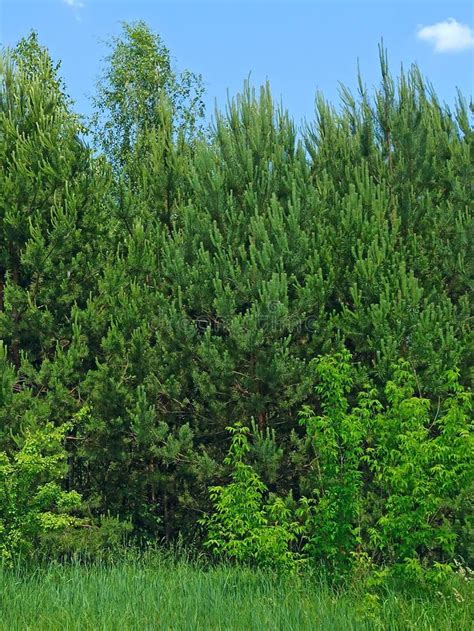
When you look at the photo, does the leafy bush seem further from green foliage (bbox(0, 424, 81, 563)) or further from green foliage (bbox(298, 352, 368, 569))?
green foliage (bbox(0, 424, 81, 563))

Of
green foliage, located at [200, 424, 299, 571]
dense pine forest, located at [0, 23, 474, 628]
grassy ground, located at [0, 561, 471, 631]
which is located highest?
dense pine forest, located at [0, 23, 474, 628]

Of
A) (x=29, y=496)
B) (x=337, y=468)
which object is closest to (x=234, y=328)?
(x=337, y=468)

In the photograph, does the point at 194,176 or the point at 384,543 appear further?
the point at 194,176

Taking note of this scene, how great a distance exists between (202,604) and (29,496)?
329 cm

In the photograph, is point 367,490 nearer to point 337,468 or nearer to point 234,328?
point 337,468

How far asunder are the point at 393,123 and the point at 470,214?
1840 mm

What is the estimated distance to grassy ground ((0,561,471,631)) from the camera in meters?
7.25

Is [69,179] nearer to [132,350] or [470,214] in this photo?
[132,350]

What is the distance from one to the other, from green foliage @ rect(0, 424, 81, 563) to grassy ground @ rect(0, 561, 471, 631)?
2.48 feet

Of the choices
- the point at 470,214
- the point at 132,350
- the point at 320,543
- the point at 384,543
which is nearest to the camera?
the point at 384,543

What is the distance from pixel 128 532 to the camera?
11.1 metres

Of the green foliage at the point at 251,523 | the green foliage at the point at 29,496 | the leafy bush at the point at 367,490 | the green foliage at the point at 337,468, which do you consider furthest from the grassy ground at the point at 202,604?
the green foliage at the point at 29,496

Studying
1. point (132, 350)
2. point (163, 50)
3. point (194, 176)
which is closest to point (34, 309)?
point (132, 350)

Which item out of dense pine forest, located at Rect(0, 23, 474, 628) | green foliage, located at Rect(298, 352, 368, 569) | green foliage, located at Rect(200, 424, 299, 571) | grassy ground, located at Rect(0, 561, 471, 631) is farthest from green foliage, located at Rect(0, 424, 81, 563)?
green foliage, located at Rect(298, 352, 368, 569)
